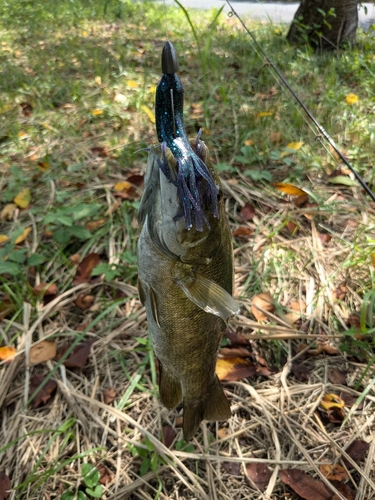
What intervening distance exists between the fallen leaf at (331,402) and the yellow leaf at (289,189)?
57.5 inches

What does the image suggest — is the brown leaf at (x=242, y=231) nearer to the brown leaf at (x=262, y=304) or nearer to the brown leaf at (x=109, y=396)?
the brown leaf at (x=262, y=304)

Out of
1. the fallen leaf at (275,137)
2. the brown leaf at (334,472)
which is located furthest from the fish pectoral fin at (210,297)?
the fallen leaf at (275,137)

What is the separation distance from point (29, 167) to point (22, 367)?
5.98 feet

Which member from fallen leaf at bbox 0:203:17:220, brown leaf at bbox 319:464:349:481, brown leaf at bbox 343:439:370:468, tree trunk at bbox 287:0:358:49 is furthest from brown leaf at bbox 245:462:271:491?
tree trunk at bbox 287:0:358:49

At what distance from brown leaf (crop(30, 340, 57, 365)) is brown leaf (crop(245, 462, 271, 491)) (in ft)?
3.70

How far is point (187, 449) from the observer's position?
169 centimetres

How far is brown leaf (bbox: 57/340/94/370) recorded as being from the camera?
76.1 inches

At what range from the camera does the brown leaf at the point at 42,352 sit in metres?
1.95

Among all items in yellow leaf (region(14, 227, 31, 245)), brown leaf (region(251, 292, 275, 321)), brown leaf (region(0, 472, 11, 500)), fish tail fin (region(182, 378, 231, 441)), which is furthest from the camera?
yellow leaf (region(14, 227, 31, 245))

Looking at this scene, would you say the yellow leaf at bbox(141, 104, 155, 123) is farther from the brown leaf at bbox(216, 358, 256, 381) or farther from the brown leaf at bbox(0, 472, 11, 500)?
the brown leaf at bbox(0, 472, 11, 500)

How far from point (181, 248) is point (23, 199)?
7.11 ft

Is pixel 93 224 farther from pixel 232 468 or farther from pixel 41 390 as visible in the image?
pixel 232 468

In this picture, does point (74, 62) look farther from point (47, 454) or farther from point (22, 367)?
point (47, 454)

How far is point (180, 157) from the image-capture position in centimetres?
88
